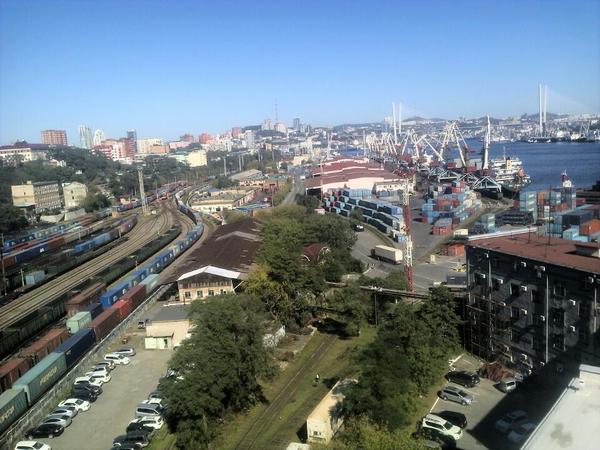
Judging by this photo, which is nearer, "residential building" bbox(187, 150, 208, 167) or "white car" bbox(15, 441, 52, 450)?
"white car" bbox(15, 441, 52, 450)

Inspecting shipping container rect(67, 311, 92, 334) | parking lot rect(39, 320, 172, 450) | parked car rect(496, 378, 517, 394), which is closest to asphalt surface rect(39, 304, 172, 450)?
parking lot rect(39, 320, 172, 450)

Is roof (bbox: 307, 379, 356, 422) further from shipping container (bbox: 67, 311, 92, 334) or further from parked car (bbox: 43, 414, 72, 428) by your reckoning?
shipping container (bbox: 67, 311, 92, 334)

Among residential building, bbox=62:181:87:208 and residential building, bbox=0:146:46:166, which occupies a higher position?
residential building, bbox=0:146:46:166

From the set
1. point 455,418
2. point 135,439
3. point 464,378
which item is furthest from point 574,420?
point 135,439

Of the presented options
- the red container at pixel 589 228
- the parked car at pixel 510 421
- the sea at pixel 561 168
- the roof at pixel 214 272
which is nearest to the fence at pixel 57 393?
the roof at pixel 214 272

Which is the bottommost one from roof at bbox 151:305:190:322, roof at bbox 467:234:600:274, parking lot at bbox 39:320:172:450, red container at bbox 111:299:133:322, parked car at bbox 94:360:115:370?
parking lot at bbox 39:320:172:450

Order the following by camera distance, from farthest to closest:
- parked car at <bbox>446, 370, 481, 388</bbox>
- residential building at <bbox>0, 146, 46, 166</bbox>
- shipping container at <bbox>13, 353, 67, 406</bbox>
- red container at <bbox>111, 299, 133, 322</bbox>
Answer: residential building at <bbox>0, 146, 46, 166</bbox>, red container at <bbox>111, 299, 133, 322</bbox>, shipping container at <bbox>13, 353, 67, 406</bbox>, parked car at <bbox>446, 370, 481, 388</bbox>

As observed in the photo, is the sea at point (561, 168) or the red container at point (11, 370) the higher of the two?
the sea at point (561, 168)

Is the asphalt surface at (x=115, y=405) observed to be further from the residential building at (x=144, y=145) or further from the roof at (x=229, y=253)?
the residential building at (x=144, y=145)
